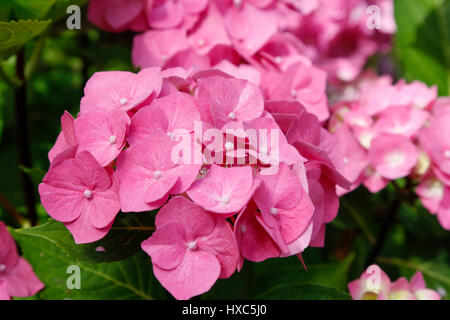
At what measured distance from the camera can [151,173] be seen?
0.58 metres

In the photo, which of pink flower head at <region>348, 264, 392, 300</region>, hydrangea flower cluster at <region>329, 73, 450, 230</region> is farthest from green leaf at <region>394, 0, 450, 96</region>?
pink flower head at <region>348, 264, 392, 300</region>

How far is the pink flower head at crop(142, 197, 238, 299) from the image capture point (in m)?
0.55

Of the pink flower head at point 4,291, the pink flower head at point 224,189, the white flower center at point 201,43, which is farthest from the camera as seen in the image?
the white flower center at point 201,43

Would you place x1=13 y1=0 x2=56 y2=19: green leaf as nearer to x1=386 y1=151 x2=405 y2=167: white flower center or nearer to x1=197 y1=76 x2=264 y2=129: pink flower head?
x1=197 y1=76 x2=264 y2=129: pink flower head

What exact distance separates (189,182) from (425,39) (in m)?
1.00

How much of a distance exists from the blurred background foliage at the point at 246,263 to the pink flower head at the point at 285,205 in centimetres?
21

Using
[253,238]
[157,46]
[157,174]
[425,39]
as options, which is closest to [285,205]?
[253,238]

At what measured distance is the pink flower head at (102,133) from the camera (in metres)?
0.58

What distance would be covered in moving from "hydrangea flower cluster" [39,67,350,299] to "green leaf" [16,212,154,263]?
4 centimetres

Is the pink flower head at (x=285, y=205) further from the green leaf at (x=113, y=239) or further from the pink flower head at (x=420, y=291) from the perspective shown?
the pink flower head at (x=420, y=291)

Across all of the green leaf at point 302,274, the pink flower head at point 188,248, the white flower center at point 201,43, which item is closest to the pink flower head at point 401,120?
the green leaf at point 302,274

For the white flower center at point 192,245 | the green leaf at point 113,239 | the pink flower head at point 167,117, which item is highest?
the pink flower head at point 167,117

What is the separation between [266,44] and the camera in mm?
936

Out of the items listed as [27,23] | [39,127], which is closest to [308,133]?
[27,23]
